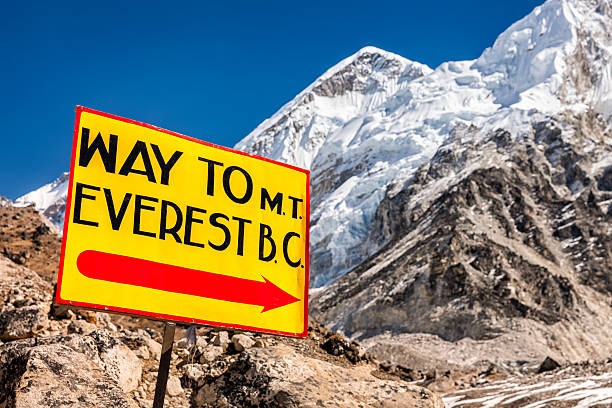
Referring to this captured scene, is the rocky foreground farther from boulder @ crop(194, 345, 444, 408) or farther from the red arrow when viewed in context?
the red arrow

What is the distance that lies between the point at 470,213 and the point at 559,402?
62.6 metres

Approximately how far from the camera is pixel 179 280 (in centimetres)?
603

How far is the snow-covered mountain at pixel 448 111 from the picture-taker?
117 metres

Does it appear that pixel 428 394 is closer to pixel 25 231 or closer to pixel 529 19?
pixel 25 231

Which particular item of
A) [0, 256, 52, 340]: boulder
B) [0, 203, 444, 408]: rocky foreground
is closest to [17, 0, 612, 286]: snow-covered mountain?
[0, 256, 52, 340]: boulder

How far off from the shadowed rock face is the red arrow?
5761 centimetres

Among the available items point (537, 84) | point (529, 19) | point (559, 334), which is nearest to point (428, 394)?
point (559, 334)

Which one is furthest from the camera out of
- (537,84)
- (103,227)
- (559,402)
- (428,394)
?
(537,84)

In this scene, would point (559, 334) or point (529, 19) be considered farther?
point (529, 19)

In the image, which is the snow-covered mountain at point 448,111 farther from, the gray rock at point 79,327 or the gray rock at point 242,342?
the gray rock at point 242,342

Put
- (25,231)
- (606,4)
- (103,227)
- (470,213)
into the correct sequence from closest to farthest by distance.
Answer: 1. (103,227)
2. (25,231)
3. (470,213)
4. (606,4)

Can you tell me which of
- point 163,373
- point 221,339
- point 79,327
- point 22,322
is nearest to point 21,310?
point 22,322

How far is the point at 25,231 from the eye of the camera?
30.9 m

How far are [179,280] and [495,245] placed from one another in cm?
7525
